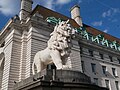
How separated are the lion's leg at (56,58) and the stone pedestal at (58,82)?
1.23 m

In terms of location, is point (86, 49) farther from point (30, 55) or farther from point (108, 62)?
point (30, 55)

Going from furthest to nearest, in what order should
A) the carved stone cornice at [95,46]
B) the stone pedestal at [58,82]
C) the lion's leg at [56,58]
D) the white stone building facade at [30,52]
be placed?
the carved stone cornice at [95,46], the white stone building facade at [30,52], the lion's leg at [56,58], the stone pedestal at [58,82]

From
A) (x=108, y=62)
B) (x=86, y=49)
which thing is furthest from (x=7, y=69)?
(x=108, y=62)

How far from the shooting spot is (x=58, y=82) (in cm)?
853

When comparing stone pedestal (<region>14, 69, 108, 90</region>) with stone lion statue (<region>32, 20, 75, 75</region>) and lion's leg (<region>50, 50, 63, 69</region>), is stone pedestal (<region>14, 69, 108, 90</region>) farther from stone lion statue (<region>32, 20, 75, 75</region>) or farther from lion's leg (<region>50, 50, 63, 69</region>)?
stone lion statue (<region>32, 20, 75, 75</region>)

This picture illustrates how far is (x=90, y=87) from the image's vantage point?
9.04 m

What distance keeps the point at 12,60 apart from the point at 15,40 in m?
Result: 3.07

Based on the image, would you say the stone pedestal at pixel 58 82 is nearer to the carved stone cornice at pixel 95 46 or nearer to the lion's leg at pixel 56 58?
the lion's leg at pixel 56 58

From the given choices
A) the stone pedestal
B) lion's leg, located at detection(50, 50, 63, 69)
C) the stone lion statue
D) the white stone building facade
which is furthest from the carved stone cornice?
the stone pedestal

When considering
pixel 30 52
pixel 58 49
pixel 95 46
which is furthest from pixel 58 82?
pixel 95 46

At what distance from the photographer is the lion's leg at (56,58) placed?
1062cm

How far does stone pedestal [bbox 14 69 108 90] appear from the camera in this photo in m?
8.30

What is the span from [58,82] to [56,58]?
243cm

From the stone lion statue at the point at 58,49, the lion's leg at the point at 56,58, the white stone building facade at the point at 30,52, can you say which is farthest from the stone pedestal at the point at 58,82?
the white stone building facade at the point at 30,52
